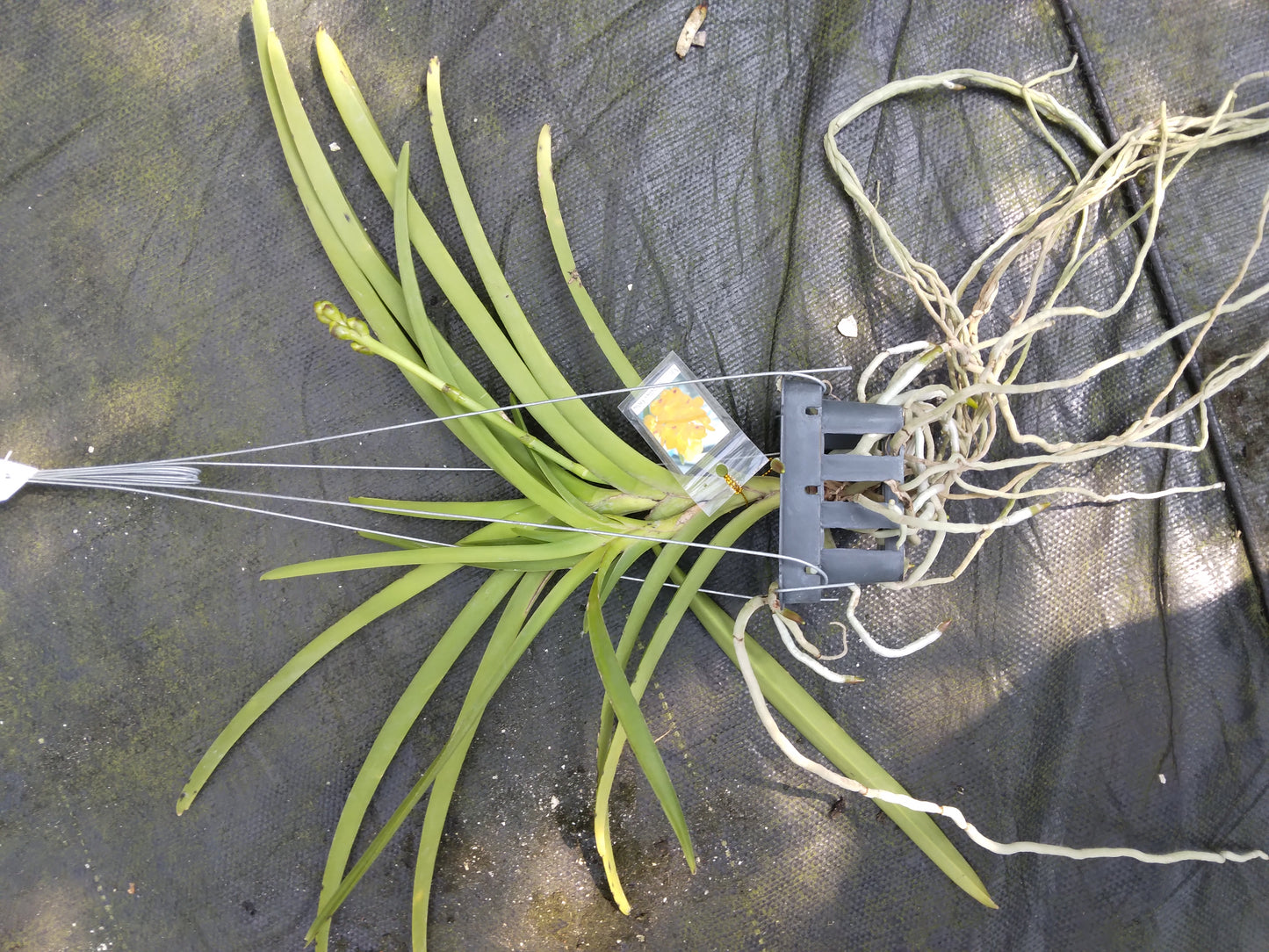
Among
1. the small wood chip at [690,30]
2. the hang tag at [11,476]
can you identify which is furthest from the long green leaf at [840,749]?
the hang tag at [11,476]

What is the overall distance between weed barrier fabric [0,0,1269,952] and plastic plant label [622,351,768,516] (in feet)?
0.32

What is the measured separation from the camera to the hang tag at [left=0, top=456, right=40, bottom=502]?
44.6 inches

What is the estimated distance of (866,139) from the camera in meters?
1.15

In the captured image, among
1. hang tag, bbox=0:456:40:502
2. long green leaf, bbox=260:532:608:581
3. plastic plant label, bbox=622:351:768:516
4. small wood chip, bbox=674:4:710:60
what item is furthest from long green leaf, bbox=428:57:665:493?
hang tag, bbox=0:456:40:502

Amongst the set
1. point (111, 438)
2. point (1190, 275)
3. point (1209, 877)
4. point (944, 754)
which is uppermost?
point (111, 438)

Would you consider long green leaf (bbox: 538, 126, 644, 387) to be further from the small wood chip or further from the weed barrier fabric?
the small wood chip

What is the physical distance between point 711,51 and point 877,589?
2.80ft

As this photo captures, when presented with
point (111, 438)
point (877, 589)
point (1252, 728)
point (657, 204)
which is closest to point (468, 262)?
point (657, 204)

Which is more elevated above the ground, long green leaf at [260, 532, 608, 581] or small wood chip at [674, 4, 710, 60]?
small wood chip at [674, 4, 710, 60]

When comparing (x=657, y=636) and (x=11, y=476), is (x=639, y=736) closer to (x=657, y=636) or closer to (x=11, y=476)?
(x=657, y=636)

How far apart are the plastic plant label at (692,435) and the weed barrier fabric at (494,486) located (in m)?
0.10

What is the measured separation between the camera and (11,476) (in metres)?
1.14

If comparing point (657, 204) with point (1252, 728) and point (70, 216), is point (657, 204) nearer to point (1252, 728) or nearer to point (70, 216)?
point (70, 216)

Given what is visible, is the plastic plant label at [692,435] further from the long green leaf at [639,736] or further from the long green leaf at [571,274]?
the long green leaf at [639,736]
